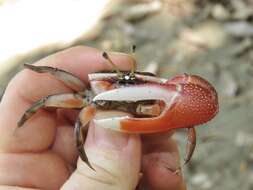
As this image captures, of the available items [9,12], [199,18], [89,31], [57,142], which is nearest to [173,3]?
[199,18]

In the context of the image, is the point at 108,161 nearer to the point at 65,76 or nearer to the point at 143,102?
the point at 143,102

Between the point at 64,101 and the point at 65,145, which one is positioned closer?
the point at 64,101

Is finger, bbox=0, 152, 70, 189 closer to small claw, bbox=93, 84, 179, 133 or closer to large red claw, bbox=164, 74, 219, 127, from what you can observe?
small claw, bbox=93, 84, 179, 133

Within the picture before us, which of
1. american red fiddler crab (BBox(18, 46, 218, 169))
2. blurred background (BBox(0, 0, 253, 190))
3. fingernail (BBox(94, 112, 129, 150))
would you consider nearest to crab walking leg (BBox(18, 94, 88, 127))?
american red fiddler crab (BBox(18, 46, 218, 169))

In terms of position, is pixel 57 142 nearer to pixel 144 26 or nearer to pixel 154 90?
pixel 154 90

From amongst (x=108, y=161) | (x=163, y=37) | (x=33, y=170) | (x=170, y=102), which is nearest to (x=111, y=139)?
(x=108, y=161)
